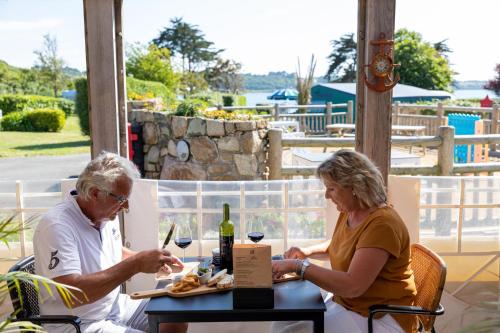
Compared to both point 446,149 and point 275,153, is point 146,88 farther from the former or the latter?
point 446,149

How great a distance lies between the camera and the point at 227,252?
85.7 inches

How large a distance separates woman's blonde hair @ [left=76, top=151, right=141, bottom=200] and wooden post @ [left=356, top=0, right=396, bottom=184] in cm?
152

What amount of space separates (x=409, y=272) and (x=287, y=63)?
1937 cm

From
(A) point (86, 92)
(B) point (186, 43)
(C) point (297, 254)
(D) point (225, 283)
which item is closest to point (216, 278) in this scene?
(D) point (225, 283)

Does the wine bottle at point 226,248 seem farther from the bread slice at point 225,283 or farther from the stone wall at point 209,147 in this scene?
the stone wall at point 209,147

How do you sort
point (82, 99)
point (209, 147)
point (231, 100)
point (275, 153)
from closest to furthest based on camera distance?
point (275, 153)
point (209, 147)
point (82, 99)
point (231, 100)

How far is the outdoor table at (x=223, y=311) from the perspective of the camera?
1.76 m

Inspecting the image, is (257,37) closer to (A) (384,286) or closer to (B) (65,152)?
(B) (65,152)

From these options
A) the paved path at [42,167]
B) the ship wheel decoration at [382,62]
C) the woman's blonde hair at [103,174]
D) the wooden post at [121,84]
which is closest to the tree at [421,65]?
the paved path at [42,167]

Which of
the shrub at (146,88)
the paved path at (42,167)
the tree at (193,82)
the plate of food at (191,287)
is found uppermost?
the tree at (193,82)

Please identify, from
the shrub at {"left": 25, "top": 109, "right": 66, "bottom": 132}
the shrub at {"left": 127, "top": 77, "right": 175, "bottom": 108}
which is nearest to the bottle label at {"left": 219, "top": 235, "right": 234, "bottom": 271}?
the shrub at {"left": 127, "top": 77, "right": 175, "bottom": 108}

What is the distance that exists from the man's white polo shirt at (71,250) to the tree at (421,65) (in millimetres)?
19784

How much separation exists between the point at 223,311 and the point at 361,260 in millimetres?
514

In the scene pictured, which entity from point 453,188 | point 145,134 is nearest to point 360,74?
point 453,188
